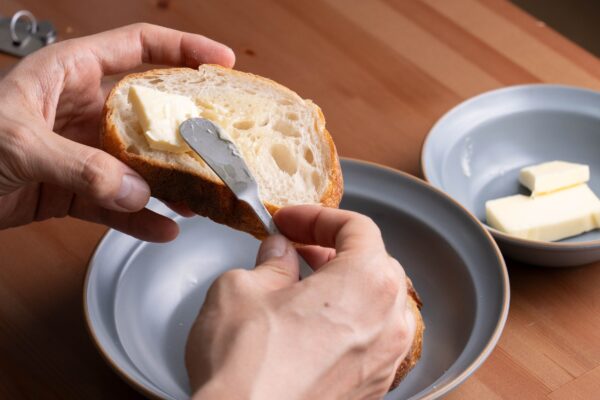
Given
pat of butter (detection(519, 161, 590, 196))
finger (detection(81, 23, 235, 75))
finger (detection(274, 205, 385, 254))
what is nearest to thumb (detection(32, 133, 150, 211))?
finger (detection(274, 205, 385, 254))

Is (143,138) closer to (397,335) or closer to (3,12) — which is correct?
(397,335)

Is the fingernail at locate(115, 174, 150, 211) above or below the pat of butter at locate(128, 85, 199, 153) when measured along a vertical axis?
below

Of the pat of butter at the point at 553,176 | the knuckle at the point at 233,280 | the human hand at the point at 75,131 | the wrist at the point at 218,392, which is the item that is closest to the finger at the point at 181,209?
the human hand at the point at 75,131

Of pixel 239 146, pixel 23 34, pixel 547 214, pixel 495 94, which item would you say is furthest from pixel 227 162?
pixel 23 34

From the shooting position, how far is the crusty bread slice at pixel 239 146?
117cm

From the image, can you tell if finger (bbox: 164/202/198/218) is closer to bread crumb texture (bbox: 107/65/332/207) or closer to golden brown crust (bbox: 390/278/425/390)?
bread crumb texture (bbox: 107/65/332/207)

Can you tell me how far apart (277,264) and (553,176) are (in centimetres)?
71

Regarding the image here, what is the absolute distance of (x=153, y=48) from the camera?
1421mm

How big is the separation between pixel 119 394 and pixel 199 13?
103 cm

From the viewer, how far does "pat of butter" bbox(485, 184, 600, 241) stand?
1.39m

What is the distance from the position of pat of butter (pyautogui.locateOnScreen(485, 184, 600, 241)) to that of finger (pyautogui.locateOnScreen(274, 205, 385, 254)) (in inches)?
18.4

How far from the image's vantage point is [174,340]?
4.02ft

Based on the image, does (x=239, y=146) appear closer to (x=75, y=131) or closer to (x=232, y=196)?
(x=232, y=196)

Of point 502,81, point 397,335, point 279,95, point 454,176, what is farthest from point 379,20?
point 397,335
